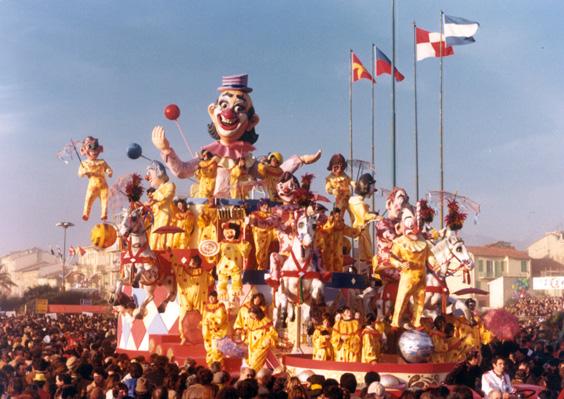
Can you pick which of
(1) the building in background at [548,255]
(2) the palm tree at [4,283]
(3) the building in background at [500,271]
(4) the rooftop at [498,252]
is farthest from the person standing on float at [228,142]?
(2) the palm tree at [4,283]

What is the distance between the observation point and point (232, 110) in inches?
883

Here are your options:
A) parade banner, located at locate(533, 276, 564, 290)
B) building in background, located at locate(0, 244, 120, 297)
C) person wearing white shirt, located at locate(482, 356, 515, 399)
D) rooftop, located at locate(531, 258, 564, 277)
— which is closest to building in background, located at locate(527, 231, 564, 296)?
rooftop, located at locate(531, 258, 564, 277)

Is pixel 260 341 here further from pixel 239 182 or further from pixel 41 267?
pixel 41 267

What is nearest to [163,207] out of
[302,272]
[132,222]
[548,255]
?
[132,222]

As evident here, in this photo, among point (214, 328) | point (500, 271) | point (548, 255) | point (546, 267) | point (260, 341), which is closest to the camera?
point (260, 341)

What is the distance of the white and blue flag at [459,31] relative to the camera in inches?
1188

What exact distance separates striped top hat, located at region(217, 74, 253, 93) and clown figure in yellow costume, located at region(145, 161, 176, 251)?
268 centimetres

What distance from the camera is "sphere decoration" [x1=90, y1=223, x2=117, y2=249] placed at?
2044 cm

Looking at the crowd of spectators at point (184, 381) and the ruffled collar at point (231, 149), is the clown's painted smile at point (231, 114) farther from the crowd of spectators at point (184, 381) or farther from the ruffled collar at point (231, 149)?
the crowd of spectators at point (184, 381)

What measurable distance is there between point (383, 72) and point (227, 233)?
1507 cm

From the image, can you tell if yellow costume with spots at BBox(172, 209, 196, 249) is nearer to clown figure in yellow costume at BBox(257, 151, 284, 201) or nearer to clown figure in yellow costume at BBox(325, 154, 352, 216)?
clown figure in yellow costume at BBox(257, 151, 284, 201)

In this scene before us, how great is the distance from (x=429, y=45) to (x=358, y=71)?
3171 millimetres

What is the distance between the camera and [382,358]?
16.7 m

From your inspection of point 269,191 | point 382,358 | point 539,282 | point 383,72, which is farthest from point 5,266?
point 382,358
